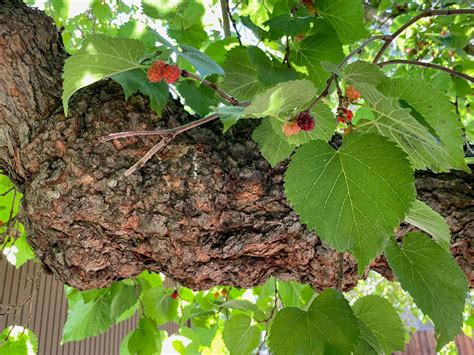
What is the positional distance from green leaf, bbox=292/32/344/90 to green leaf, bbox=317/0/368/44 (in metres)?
0.08

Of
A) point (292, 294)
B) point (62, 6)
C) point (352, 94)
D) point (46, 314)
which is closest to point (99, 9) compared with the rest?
point (62, 6)

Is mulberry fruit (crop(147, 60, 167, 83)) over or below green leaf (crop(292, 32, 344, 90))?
below

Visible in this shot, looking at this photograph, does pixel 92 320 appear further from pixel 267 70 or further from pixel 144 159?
pixel 267 70

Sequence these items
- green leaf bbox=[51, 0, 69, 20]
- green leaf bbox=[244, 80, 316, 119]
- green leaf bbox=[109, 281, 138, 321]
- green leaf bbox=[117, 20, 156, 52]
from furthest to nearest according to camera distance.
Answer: green leaf bbox=[51, 0, 69, 20], green leaf bbox=[109, 281, 138, 321], green leaf bbox=[117, 20, 156, 52], green leaf bbox=[244, 80, 316, 119]

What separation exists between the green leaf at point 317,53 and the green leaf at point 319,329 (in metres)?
0.44

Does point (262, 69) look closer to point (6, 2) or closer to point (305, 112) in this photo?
point (305, 112)

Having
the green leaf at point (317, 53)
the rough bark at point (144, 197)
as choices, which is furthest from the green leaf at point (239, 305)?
the green leaf at point (317, 53)

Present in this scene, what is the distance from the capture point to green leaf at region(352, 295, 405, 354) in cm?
81

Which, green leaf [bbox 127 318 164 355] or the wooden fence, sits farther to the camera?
the wooden fence

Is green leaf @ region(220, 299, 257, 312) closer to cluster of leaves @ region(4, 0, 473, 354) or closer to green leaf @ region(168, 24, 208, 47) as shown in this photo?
cluster of leaves @ region(4, 0, 473, 354)

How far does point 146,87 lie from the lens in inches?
33.2

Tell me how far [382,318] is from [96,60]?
0.68 metres

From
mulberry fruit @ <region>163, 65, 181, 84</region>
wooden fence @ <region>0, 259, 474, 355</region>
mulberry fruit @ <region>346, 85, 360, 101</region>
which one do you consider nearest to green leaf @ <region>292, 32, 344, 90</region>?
mulberry fruit @ <region>346, 85, 360, 101</region>

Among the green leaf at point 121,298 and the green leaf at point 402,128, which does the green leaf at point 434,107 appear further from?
the green leaf at point 121,298
